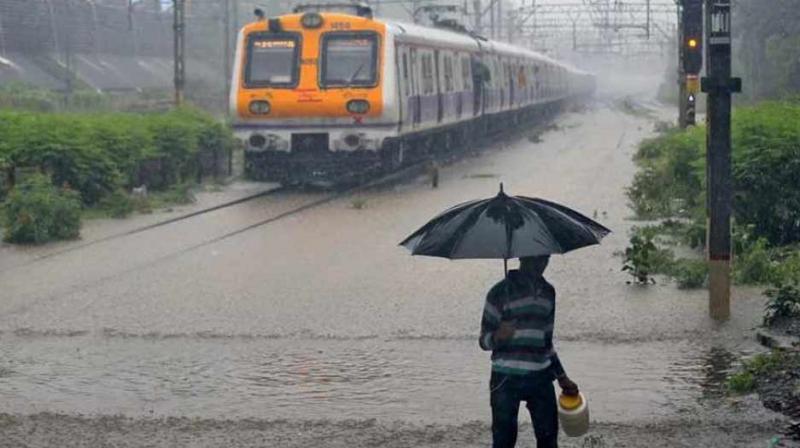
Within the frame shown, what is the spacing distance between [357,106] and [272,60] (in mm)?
1834

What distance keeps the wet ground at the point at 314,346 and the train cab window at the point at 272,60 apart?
22.5 feet

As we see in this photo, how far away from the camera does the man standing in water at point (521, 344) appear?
633 cm

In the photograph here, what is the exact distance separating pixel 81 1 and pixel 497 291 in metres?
50.3

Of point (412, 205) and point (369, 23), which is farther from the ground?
point (369, 23)

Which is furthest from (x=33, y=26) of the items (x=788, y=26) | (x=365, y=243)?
(x=365, y=243)

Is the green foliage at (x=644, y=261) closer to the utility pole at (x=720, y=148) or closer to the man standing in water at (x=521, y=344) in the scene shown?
the utility pole at (x=720, y=148)

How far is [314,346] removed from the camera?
11.1m

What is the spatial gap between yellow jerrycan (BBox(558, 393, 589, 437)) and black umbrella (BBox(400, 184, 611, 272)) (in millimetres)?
688

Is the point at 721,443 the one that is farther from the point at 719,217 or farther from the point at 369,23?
the point at 369,23

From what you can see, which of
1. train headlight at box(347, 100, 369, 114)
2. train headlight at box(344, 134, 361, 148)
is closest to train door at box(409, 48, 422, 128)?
train headlight at box(347, 100, 369, 114)

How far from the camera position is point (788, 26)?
4991cm

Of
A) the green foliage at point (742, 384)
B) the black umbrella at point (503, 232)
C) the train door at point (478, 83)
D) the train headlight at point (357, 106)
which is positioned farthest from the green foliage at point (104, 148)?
the black umbrella at point (503, 232)

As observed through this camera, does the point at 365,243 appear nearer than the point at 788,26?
Yes

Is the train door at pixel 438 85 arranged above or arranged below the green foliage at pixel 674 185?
above
